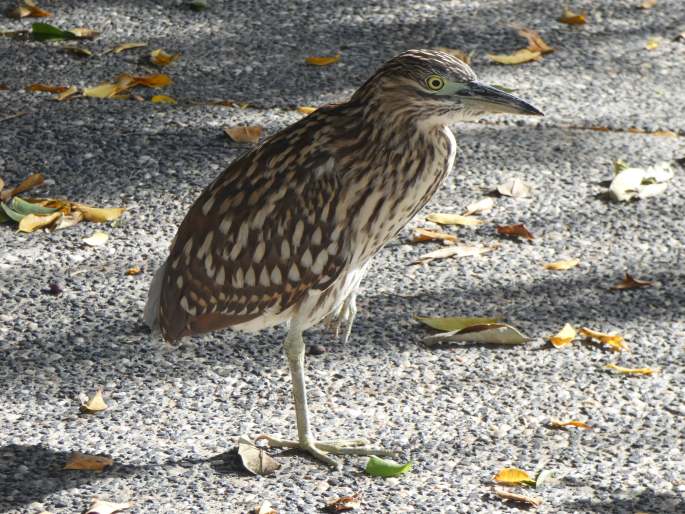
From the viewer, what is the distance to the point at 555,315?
220 inches

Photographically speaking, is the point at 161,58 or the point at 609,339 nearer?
the point at 609,339

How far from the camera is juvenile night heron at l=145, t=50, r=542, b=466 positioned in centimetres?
436

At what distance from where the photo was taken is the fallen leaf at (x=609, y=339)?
536 cm

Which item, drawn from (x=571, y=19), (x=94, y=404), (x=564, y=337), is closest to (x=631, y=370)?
(x=564, y=337)

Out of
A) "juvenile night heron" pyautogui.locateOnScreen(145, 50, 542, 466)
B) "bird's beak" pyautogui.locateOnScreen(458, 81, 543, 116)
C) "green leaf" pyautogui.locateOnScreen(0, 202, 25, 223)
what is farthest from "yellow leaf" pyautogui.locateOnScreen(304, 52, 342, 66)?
"bird's beak" pyautogui.locateOnScreen(458, 81, 543, 116)

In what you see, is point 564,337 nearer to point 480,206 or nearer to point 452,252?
point 452,252

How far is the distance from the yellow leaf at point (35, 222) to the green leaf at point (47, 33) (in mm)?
2199

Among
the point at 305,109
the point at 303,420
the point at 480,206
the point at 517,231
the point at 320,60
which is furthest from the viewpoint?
the point at 320,60

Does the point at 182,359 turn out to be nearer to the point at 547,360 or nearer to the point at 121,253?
the point at 121,253

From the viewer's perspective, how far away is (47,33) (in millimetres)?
7855

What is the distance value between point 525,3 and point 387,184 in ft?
15.7

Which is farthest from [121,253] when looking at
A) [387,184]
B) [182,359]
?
[387,184]

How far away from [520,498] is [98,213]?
2807 millimetres

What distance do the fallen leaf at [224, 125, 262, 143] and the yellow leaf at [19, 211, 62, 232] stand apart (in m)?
1.20
